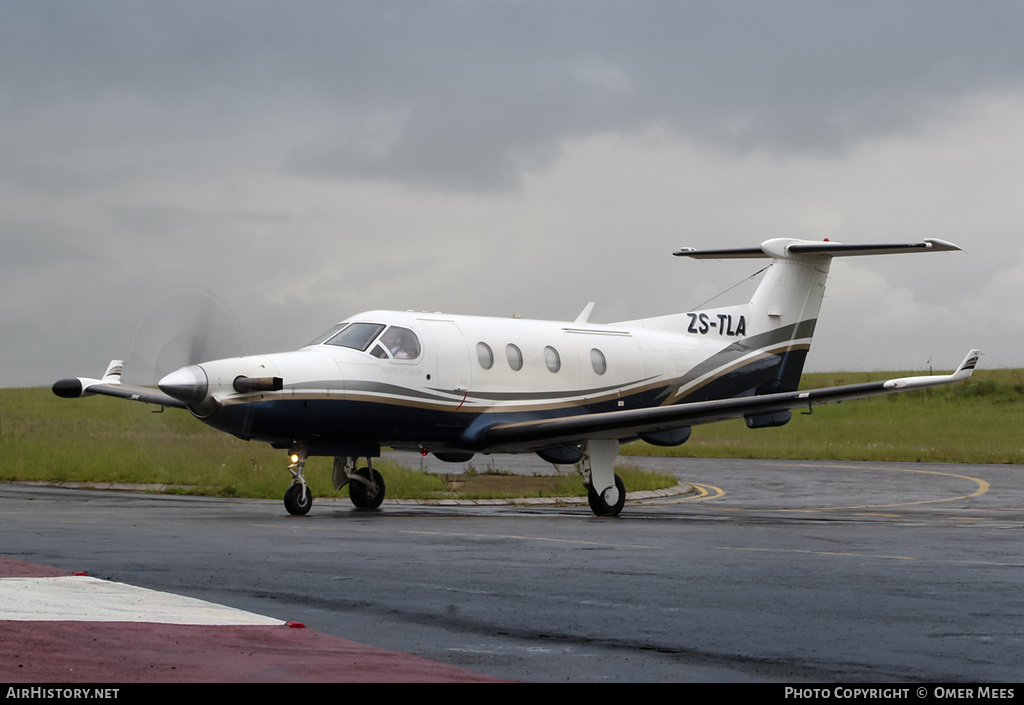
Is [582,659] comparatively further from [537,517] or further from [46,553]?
[537,517]

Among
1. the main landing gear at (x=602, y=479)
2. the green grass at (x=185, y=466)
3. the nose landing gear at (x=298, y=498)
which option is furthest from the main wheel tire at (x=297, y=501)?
the main landing gear at (x=602, y=479)

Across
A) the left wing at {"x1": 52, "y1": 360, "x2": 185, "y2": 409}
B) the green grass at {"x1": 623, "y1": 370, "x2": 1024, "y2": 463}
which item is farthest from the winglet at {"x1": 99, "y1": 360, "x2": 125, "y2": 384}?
the green grass at {"x1": 623, "y1": 370, "x2": 1024, "y2": 463}

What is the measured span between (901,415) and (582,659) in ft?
234

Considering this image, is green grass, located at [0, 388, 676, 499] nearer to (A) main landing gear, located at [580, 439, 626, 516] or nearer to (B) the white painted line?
(A) main landing gear, located at [580, 439, 626, 516]

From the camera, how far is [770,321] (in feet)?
86.6

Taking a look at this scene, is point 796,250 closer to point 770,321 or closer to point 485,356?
point 770,321

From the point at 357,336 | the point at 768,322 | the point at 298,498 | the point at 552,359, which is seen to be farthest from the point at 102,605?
the point at 768,322

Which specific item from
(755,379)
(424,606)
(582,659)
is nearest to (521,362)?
(755,379)

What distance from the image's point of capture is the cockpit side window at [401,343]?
798 inches

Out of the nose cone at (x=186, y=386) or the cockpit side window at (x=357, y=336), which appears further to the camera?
the cockpit side window at (x=357, y=336)

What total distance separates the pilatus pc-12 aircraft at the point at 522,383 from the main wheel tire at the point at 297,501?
2 cm

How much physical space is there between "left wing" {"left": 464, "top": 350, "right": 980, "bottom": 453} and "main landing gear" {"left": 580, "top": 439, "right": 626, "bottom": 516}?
0.95ft

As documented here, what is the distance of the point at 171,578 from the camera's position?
33.6 ft

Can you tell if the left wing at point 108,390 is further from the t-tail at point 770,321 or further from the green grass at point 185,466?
the t-tail at point 770,321
